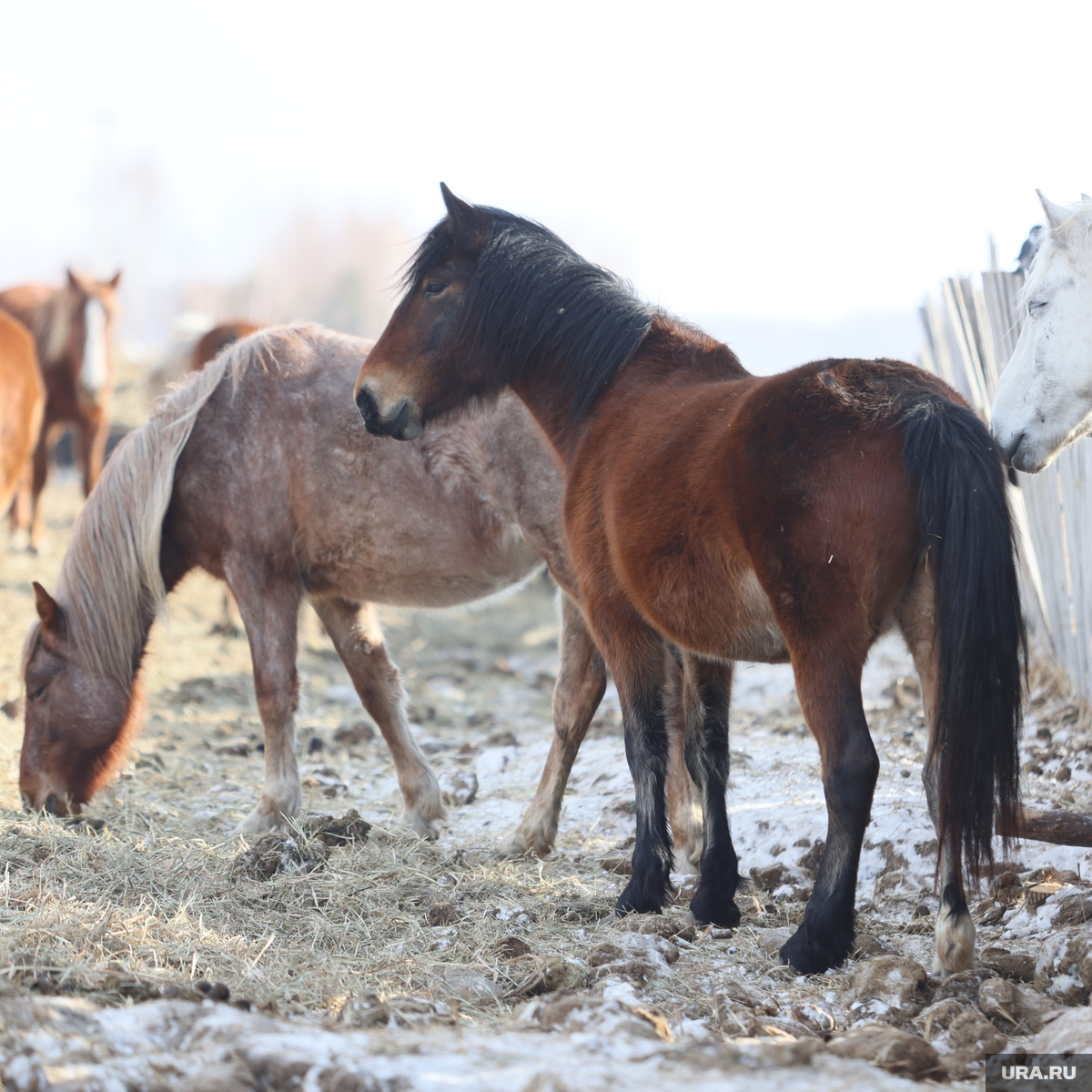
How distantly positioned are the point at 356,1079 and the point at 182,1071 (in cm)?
36

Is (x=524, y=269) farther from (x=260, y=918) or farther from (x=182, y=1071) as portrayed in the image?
(x=182, y=1071)

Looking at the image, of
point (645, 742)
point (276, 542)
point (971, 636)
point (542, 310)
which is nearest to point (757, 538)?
point (971, 636)

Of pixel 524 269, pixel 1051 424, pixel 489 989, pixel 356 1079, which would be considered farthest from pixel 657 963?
pixel 524 269

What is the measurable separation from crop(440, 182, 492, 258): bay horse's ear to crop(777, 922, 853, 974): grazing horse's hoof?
8.56ft

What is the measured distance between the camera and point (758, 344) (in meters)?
61.7

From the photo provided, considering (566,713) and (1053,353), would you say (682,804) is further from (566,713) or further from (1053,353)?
(1053,353)

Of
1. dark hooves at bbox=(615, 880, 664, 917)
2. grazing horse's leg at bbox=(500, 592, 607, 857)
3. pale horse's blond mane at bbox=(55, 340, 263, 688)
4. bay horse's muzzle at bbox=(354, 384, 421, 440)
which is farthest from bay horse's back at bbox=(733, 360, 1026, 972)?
pale horse's blond mane at bbox=(55, 340, 263, 688)

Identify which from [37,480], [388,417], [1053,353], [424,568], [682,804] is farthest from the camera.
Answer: [37,480]

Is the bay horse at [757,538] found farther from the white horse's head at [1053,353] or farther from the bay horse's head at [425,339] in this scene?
the white horse's head at [1053,353]

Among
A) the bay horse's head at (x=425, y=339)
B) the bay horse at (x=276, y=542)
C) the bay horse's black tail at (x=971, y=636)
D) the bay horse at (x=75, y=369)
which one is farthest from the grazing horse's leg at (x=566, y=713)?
the bay horse at (x=75, y=369)

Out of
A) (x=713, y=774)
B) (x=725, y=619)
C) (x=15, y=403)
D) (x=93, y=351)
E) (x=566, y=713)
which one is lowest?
(x=566, y=713)

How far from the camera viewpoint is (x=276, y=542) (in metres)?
4.77

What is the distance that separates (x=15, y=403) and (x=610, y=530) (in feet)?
22.8

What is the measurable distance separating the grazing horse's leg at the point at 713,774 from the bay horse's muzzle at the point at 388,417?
4.49 feet
